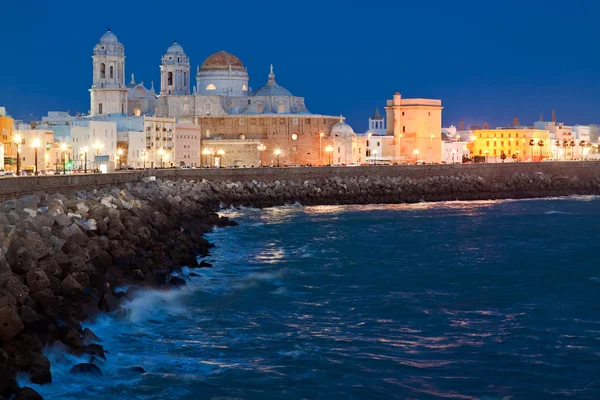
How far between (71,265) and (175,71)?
69.0 metres

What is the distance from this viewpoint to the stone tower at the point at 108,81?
75.6 m

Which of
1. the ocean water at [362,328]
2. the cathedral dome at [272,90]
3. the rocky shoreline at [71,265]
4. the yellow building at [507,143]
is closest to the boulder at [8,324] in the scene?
the rocky shoreline at [71,265]

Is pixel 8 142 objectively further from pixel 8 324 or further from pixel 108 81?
pixel 8 324

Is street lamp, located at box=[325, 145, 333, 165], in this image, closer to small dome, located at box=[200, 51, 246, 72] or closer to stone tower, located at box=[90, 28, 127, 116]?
small dome, located at box=[200, 51, 246, 72]

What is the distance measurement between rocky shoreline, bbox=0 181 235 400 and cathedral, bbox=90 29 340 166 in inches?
2027

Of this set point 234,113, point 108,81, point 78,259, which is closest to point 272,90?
point 234,113

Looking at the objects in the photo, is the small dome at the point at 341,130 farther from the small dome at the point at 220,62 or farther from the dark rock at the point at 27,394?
the dark rock at the point at 27,394

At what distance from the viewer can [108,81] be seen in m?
76.8

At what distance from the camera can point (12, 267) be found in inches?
632

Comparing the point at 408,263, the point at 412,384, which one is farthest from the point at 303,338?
the point at 408,263

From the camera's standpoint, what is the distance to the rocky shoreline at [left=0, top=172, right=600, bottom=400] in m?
13.5

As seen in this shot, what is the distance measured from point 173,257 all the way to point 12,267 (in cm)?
846

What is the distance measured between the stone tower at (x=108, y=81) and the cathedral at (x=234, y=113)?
1.98 m

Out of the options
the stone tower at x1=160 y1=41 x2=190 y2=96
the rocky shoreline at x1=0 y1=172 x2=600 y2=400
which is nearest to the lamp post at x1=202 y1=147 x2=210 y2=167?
the stone tower at x1=160 y1=41 x2=190 y2=96
